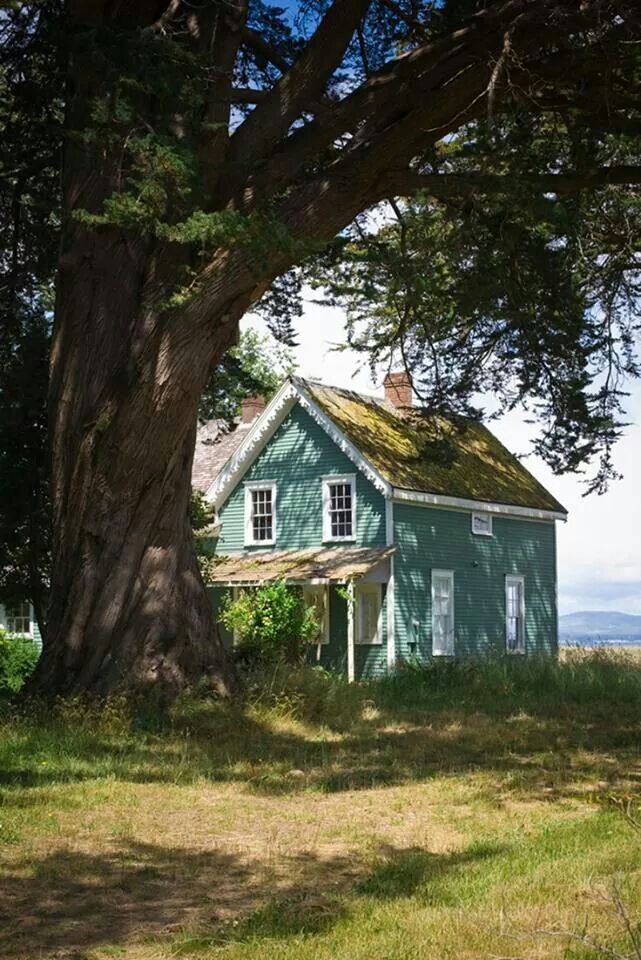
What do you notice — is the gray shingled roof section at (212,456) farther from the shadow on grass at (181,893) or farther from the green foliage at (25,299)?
the shadow on grass at (181,893)

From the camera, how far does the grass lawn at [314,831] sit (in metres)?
6.45

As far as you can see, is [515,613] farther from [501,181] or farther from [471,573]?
Answer: [501,181]

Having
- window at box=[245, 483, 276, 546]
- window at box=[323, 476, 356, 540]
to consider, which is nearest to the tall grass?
window at box=[323, 476, 356, 540]

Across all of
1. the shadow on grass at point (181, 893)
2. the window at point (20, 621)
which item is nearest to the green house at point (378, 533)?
the window at point (20, 621)

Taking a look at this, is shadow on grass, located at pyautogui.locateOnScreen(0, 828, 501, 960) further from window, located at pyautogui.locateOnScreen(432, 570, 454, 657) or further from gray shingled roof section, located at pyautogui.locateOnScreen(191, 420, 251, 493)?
gray shingled roof section, located at pyautogui.locateOnScreen(191, 420, 251, 493)

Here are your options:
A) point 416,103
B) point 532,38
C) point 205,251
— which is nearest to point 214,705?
point 205,251

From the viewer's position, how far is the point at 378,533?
32.6 metres

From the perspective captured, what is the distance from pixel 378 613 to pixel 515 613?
6221 mm

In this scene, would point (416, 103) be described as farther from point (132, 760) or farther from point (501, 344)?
point (132, 760)

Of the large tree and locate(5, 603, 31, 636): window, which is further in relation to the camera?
locate(5, 603, 31, 636): window

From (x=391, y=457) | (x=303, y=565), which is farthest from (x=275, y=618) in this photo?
(x=391, y=457)

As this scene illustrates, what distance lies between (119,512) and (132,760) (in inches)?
168

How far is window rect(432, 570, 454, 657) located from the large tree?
1707cm

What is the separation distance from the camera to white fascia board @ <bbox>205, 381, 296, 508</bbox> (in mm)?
34625
